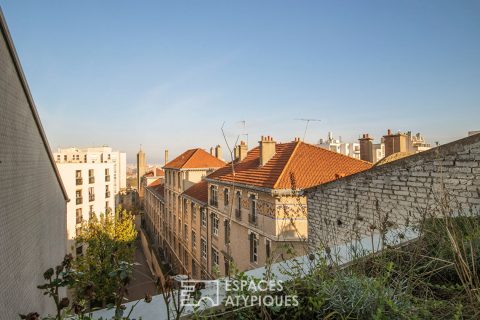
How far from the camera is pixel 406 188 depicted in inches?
271

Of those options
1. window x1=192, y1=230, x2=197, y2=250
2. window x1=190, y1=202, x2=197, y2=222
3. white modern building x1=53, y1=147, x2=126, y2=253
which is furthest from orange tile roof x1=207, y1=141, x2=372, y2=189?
white modern building x1=53, y1=147, x2=126, y2=253

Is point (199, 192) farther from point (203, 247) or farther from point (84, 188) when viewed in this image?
point (84, 188)

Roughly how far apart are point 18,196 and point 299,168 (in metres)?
11.8

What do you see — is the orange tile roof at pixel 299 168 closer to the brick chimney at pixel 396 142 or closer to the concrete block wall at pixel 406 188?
the brick chimney at pixel 396 142

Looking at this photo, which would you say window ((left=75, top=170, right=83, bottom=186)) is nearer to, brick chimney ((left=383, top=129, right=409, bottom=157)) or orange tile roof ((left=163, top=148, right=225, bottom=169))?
orange tile roof ((left=163, top=148, right=225, bottom=169))

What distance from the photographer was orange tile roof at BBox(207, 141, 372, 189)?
14188mm

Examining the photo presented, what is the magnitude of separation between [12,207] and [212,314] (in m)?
5.32

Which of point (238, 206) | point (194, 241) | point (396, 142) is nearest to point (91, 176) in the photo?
point (194, 241)

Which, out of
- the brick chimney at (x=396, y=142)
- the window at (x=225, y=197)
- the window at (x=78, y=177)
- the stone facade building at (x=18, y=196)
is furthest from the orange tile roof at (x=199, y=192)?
the stone facade building at (x=18, y=196)

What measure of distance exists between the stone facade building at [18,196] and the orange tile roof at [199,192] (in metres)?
14.4

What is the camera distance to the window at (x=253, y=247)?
48.6 feet

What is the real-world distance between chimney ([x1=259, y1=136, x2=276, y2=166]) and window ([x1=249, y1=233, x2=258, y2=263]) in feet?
13.7

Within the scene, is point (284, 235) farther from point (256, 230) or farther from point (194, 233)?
point (194, 233)

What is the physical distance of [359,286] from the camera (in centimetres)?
214
